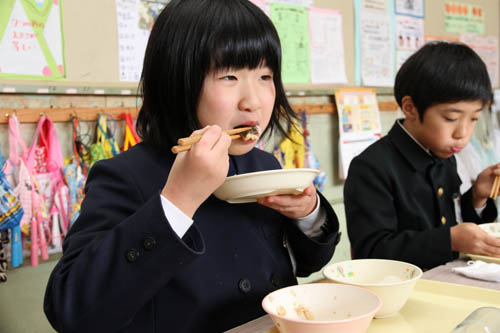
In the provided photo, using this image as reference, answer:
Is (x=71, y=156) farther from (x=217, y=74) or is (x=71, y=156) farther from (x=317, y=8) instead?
(x=317, y=8)

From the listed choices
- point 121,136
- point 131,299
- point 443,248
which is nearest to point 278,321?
point 131,299

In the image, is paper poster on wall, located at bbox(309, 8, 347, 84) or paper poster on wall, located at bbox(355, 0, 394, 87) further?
paper poster on wall, located at bbox(355, 0, 394, 87)

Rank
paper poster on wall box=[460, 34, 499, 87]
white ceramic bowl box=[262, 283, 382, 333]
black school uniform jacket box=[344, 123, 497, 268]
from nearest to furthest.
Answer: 1. white ceramic bowl box=[262, 283, 382, 333]
2. black school uniform jacket box=[344, 123, 497, 268]
3. paper poster on wall box=[460, 34, 499, 87]

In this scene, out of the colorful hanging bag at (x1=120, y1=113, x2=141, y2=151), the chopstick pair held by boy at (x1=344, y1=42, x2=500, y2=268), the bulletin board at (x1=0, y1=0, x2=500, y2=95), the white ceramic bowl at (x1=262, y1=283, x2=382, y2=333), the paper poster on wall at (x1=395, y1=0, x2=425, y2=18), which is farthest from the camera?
the paper poster on wall at (x1=395, y1=0, x2=425, y2=18)

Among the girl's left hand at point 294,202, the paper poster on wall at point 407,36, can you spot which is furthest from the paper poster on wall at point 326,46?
the girl's left hand at point 294,202

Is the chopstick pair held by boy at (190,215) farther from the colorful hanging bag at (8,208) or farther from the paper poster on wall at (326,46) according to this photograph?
the paper poster on wall at (326,46)

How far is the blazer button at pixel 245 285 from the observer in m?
0.88

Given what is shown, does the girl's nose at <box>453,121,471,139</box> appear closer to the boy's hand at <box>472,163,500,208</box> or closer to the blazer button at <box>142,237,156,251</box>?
the boy's hand at <box>472,163,500,208</box>

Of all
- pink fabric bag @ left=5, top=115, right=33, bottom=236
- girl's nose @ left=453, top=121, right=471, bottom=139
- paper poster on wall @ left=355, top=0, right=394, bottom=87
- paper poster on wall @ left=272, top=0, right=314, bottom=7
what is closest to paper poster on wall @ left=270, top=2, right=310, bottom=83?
paper poster on wall @ left=272, top=0, right=314, bottom=7

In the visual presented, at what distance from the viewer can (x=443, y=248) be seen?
4.05 feet

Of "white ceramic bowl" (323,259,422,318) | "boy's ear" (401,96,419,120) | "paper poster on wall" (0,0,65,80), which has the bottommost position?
"white ceramic bowl" (323,259,422,318)

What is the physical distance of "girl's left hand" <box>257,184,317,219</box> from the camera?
84 cm

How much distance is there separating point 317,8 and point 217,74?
175 centimetres

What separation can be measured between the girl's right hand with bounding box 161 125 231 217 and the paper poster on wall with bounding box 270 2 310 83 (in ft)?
5.38
